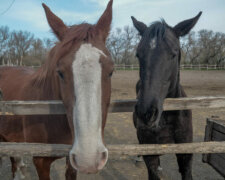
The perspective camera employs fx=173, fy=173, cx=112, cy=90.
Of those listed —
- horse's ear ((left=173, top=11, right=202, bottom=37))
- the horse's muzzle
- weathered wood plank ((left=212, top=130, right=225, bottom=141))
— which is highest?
horse's ear ((left=173, top=11, right=202, bottom=37))

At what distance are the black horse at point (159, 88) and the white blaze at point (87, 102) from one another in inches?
28.4

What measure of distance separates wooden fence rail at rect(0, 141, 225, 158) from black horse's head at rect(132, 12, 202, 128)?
0.28m

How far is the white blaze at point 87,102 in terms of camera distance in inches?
46.4

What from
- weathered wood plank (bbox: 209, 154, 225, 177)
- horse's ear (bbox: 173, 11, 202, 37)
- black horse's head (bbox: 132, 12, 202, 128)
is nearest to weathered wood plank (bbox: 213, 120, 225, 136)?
weathered wood plank (bbox: 209, 154, 225, 177)

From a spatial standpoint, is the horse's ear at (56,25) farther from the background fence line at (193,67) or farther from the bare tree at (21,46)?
the background fence line at (193,67)

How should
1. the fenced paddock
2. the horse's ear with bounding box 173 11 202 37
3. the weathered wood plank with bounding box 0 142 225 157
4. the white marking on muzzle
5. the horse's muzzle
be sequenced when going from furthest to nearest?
the fenced paddock, the horse's ear with bounding box 173 11 202 37, the white marking on muzzle, the weathered wood plank with bounding box 0 142 225 157, the horse's muzzle

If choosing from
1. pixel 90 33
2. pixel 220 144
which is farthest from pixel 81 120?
pixel 220 144

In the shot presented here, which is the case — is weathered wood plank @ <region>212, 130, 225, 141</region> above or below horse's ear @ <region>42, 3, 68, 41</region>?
below

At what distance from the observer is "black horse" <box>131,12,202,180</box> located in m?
1.85

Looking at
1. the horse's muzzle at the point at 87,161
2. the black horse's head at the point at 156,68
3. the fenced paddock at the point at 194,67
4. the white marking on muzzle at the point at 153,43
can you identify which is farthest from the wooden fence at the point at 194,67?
the horse's muzzle at the point at 87,161

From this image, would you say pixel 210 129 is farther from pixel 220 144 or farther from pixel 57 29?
pixel 57 29

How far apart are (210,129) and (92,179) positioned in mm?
2305

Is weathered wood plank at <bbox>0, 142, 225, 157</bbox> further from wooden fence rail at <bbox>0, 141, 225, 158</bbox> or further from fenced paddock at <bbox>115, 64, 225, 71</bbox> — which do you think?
fenced paddock at <bbox>115, 64, 225, 71</bbox>

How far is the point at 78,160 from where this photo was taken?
1.17 meters
